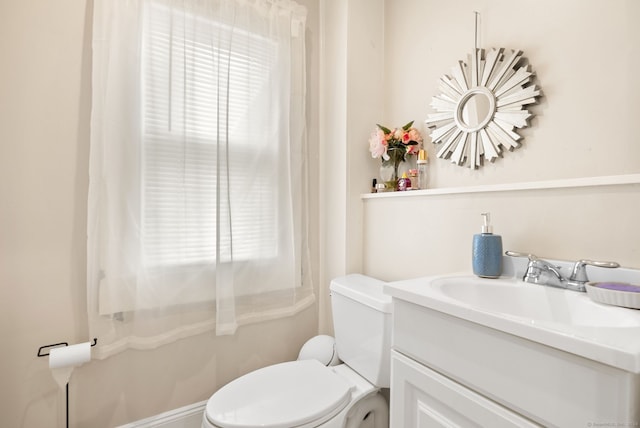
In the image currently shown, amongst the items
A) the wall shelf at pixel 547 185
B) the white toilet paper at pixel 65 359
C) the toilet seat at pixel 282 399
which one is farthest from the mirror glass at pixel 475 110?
the white toilet paper at pixel 65 359

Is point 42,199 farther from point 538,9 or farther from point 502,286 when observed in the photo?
point 538,9

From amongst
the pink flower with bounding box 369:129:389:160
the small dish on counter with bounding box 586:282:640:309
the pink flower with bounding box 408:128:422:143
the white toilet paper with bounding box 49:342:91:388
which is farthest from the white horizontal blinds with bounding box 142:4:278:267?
the small dish on counter with bounding box 586:282:640:309

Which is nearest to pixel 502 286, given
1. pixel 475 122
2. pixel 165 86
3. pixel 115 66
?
pixel 475 122

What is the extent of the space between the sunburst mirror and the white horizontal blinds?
31.4 inches

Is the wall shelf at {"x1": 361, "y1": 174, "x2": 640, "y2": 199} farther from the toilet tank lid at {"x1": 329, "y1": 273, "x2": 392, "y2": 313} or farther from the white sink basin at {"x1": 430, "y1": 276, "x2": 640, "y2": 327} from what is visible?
the toilet tank lid at {"x1": 329, "y1": 273, "x2": 392, "y2": 313}

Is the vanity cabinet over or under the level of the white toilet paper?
over

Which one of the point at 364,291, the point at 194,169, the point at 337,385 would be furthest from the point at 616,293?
the point at 194,169

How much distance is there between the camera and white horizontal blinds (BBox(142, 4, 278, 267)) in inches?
47.4

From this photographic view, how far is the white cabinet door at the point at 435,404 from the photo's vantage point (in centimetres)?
59

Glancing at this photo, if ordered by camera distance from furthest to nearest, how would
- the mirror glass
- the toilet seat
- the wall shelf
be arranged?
the mirror glass < the toilet seat < the wall shelf

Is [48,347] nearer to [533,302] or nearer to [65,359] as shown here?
[65,359]

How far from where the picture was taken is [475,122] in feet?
3.80

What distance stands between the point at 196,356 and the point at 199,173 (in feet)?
2.71

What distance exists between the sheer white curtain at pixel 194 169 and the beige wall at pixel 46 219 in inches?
3.8
